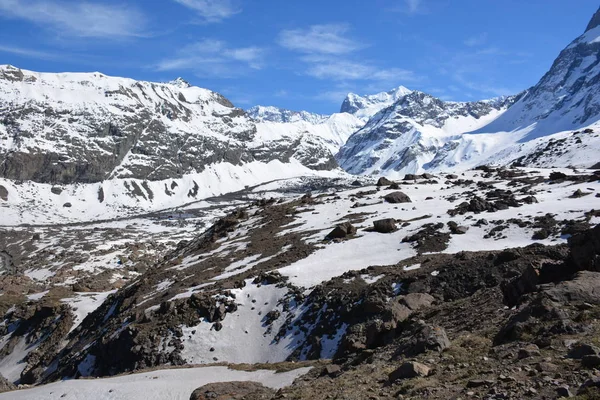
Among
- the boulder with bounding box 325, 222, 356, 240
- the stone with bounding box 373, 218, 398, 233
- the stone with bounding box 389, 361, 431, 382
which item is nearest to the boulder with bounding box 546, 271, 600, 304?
the stone with bounding box 389, 361, 431, 382

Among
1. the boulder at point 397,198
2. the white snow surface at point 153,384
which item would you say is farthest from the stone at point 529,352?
the boulder at point 397,198

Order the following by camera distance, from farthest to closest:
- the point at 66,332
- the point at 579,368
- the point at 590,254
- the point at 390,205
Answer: the point at 390,205 < the point at 66,332 < the point at 590,254 < the point at 579,368

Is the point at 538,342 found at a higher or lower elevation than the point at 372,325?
higher

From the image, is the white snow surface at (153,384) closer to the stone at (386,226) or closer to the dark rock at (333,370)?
the dark rock at (333,370)

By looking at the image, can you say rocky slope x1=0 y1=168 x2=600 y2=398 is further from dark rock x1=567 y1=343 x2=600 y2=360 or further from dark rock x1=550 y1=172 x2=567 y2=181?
dark rock x1=550 y1=172 x2=567 y2=181

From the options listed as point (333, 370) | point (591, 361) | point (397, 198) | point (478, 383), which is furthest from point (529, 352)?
point (397, 198)

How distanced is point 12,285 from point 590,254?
95.1m

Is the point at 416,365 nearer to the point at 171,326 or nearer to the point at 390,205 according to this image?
the point at 171,326

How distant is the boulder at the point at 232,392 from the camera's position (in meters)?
18.7

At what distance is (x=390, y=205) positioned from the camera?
64.4m

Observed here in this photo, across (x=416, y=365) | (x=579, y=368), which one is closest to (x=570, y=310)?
(x=579, y=368)

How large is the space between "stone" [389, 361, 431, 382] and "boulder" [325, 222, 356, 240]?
34305 millimetres

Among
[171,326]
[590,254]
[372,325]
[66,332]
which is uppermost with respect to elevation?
[590,254]

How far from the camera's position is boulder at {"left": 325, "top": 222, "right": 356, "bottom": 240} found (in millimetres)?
49594
